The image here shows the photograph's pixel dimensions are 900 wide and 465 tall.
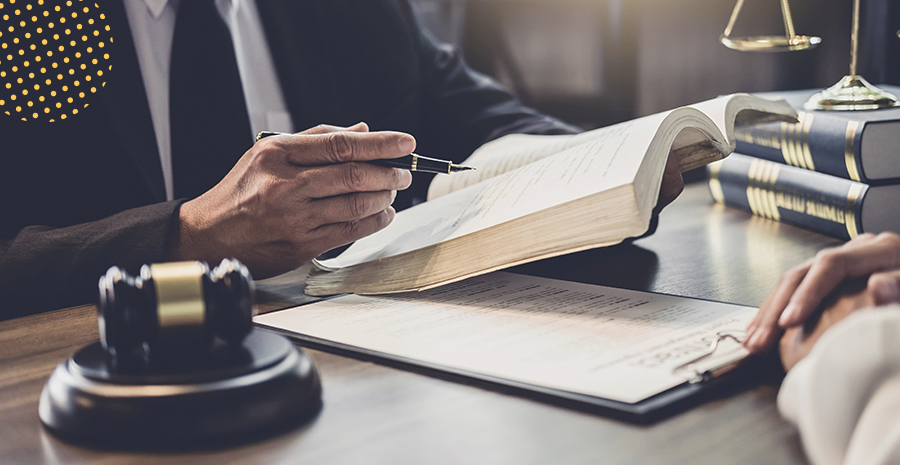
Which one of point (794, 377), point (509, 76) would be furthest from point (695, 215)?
point (509, 76)

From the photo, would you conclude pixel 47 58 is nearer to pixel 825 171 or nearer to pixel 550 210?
pixel 550 210

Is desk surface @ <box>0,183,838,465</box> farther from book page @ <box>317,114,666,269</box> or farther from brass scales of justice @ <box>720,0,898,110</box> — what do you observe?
brass scales of justice @ <box>720,0,898,110</box>

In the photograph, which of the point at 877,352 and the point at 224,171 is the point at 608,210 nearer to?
the point at 877,352

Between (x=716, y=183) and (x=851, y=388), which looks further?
(x=716, y=183)

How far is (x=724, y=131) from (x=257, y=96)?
103cm

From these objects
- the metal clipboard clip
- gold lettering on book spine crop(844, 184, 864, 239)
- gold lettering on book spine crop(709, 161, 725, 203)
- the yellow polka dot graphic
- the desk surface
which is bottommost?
gold lettering on book spine crop(709, 161, 725, 203)

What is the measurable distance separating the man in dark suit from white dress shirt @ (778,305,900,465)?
0.49 meters

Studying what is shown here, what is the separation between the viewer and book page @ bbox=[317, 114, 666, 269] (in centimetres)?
67

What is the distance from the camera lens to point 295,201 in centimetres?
81

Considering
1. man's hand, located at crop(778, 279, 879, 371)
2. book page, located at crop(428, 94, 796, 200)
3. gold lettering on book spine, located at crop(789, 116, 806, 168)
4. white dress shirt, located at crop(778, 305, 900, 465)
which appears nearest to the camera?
white dress shirt, located at crop(778, 305, 900, 465)

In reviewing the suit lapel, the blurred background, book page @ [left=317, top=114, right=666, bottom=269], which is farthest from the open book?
the blurred background


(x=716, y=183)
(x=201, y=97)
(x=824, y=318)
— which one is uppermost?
(x=201, y=97)

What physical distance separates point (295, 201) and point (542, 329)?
332mm

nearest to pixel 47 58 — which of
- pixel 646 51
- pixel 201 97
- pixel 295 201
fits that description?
pixel 201 97
